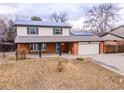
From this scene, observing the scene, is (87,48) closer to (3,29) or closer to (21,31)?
(21,31)

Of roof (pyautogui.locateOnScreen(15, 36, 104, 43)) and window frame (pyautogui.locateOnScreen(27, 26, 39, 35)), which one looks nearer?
roof (pyautogui.locateOnScreen(15, 36, 104, 43))

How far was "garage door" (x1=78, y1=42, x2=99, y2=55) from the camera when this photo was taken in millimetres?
27219

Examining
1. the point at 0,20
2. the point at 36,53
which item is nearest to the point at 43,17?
the point at 0,20

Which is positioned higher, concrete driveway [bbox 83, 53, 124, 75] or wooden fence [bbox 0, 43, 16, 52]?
wooden fence [bbox 0, 43, 16, 52]

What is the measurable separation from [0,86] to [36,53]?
54.9 feet

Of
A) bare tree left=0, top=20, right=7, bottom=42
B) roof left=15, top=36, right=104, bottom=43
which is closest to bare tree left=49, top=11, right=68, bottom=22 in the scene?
bare tree left=0, top=20, right=7, bottom=42

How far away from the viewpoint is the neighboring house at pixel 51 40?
25.9 meters

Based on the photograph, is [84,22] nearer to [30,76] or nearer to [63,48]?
[63,48]

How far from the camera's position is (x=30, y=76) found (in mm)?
12148

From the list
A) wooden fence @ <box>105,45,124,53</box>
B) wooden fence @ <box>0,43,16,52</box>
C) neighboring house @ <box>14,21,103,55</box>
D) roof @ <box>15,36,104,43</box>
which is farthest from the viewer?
wooden fence @ <box>0,43,16,52</box>

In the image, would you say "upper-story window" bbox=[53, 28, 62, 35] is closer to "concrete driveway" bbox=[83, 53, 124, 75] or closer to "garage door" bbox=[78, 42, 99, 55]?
"garage door" bbox=[78, 42, 99, 55]

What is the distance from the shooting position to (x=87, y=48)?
27.7 m

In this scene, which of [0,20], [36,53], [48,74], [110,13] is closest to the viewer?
[48,74]

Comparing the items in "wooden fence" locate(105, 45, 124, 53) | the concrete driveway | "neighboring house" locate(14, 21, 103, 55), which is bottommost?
the concrete driveway
